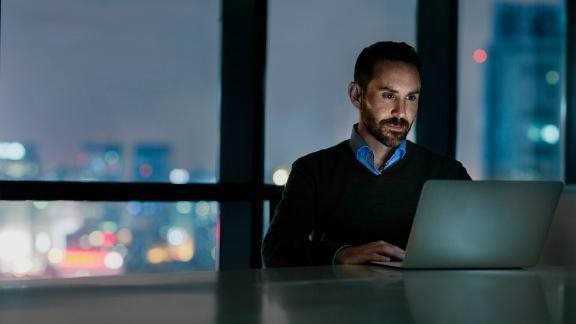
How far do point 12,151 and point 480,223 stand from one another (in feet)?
7.00

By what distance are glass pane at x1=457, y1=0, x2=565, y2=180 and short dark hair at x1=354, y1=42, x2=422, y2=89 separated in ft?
6.55

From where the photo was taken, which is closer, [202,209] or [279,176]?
[202,209]

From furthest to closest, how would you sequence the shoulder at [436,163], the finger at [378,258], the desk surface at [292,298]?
the shoulder at [436,163]
the finger at [378,258]
the desk surface at [292,298]

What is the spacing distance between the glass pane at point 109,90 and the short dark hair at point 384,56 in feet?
4.11

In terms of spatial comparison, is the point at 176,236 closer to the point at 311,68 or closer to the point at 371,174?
the point at 311,68

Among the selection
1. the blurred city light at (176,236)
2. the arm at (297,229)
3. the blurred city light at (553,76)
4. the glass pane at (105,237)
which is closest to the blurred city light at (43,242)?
the glass pane at (105,237)

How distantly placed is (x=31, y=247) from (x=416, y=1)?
2.20m

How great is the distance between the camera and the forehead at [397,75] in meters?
2.36

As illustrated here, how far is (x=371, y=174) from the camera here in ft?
7.72

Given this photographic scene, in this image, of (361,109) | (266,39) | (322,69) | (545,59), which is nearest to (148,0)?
(266,39)

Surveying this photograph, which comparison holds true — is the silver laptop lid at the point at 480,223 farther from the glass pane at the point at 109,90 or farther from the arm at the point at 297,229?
the glass pane at the point at 109,90

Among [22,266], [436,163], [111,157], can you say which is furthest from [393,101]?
[22,266]

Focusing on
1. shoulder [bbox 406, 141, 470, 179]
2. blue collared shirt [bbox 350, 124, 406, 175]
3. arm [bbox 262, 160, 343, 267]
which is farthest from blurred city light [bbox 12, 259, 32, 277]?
shoulder [bbox 406, 141, 470, 179]

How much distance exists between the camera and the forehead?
2363mm
